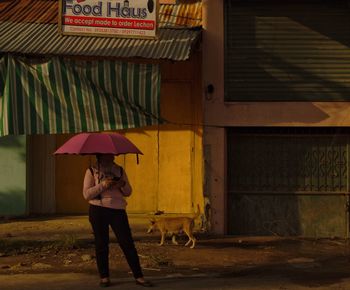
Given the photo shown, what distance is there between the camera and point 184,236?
10406 mm

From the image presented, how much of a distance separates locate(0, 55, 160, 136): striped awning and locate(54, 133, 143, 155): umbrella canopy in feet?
8.26

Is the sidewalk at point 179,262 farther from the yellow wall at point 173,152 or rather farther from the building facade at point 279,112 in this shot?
the yellow wall at point 173,152

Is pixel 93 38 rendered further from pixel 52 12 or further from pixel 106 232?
pixel 106 232

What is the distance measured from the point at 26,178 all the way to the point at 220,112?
14.5ft

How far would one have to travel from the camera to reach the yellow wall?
12.1m

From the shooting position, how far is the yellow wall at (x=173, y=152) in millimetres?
12055

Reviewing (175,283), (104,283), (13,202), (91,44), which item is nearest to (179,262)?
(175,283)

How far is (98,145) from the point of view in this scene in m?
6.75

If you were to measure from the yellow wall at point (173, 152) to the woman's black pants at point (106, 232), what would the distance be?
4.92 metres

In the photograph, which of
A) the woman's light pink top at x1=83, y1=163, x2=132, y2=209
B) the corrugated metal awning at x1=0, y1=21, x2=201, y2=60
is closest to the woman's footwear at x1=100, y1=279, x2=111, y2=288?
the woman's light pink top at x1=83, y1=163, x2=132, y2=209

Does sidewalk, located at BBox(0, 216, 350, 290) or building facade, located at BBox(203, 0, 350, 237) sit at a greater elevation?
building facade, located at BBox(203, 0, 350, 237)

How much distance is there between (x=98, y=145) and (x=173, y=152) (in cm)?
566

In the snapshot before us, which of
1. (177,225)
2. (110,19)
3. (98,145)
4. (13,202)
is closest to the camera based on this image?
(98,145)

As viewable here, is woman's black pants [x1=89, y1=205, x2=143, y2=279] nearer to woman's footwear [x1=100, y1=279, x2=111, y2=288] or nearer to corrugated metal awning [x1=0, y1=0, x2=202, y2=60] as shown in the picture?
woman's footwear [x1=100, y1=279, x2=111, y2=288]
